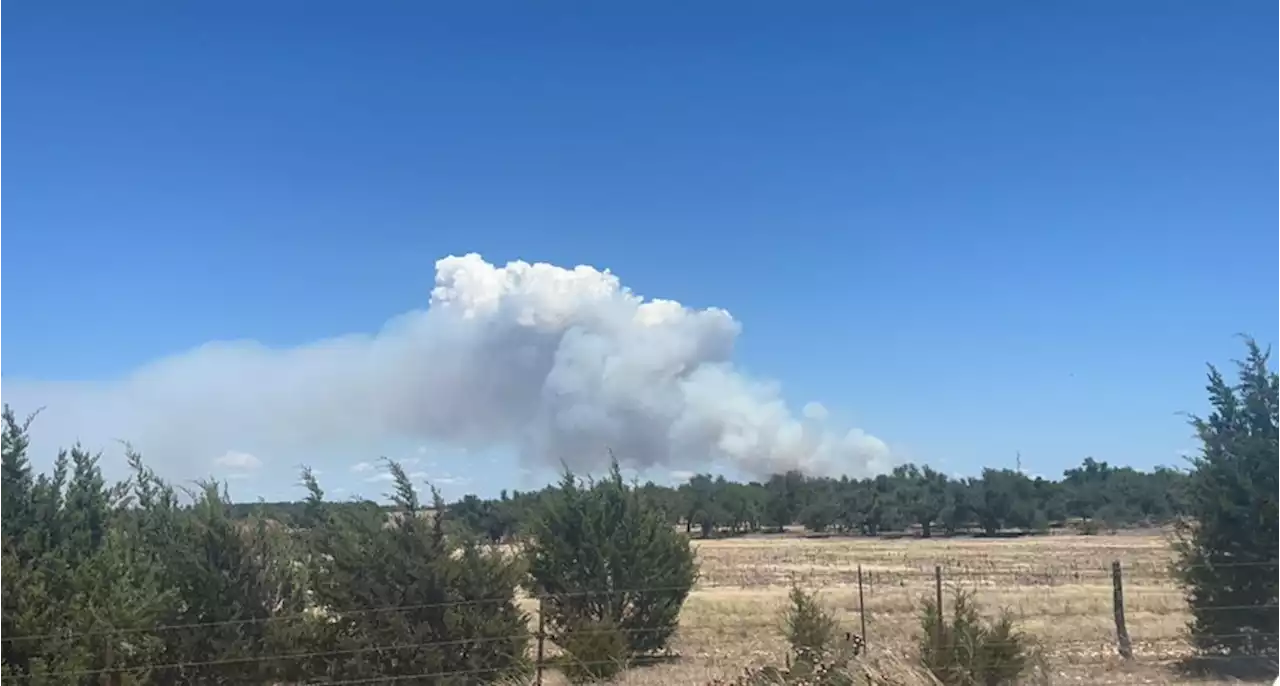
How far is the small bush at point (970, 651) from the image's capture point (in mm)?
12625

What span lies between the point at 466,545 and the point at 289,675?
8.88 ft

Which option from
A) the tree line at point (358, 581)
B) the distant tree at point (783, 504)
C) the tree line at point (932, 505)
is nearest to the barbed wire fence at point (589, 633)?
the tree line at point (358, 581)

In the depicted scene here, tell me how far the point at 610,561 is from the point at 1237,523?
9692 millimetres

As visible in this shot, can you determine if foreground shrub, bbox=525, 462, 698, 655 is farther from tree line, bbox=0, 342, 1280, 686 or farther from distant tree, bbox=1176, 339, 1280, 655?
distant tree, bbox=1176, 339, 1280, 655

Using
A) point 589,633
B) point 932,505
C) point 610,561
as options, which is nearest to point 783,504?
point 932,505

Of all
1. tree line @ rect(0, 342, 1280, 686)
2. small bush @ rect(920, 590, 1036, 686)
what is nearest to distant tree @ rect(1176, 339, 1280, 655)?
tree line @ rect(0, 342, 1280, 686)

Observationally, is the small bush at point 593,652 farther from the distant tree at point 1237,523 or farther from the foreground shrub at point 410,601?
the distant tree at point 1237,523

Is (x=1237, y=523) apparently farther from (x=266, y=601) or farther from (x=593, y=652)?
(x=266, y=601)

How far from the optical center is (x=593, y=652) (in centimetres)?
1611

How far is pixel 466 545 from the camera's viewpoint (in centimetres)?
1562

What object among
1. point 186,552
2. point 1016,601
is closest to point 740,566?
point 1016,601

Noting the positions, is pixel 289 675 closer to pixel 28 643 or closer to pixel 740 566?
pixel 28 643

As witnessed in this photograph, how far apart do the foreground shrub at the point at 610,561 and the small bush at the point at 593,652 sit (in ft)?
6.73

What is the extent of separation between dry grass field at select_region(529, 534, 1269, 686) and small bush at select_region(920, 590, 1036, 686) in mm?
438
